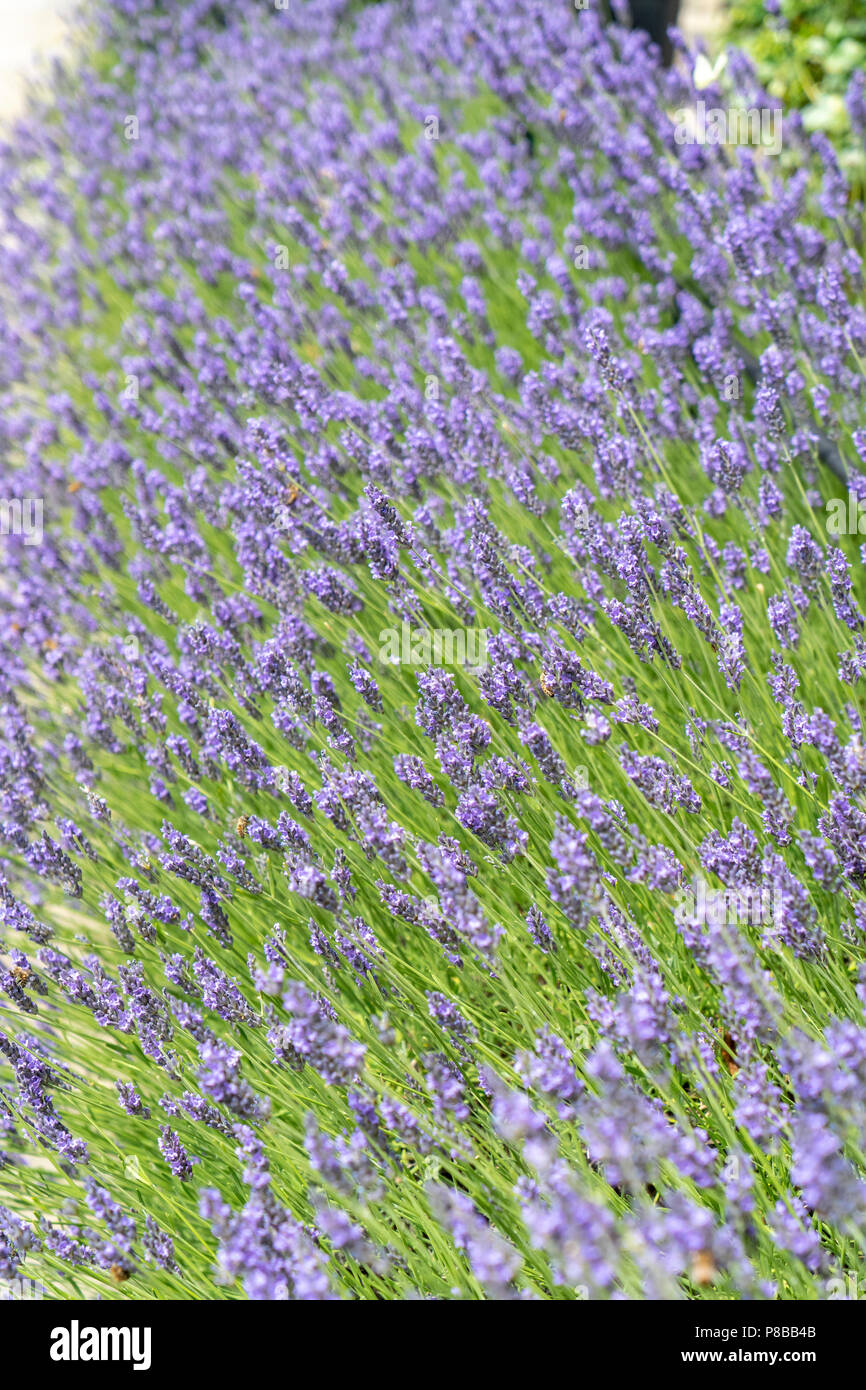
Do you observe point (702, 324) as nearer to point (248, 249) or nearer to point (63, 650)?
point (63, 650)

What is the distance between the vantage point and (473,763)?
89.0 inches

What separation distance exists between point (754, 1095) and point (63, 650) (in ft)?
7.88

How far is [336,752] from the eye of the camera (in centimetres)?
254

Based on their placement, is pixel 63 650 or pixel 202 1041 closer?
pixel 202 1041

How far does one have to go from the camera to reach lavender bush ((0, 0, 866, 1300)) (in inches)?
66.3

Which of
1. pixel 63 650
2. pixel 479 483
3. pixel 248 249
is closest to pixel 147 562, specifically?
pixel 63 650

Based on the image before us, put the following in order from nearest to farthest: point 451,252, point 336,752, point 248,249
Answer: point 336,752, point 451,252, point 248,249

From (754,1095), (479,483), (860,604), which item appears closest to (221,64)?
(479,483)

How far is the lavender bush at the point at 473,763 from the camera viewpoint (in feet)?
5.52

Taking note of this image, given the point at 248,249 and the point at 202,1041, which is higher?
the point at 248,249
